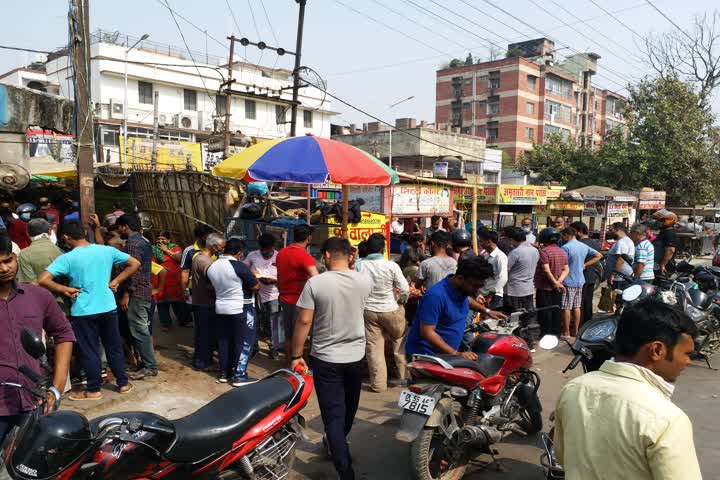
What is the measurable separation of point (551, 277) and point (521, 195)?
9.56m

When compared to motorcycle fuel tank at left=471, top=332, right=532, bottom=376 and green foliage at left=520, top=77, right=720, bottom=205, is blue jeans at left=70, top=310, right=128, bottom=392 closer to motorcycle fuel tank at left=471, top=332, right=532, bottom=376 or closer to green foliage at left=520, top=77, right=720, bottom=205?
motorcycle fuel tank at left=471, top=332, right=532, bottom=376

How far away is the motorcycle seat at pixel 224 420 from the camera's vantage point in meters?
2.65

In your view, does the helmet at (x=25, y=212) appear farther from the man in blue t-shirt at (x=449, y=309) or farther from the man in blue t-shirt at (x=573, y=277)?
the man in blue t-shirt at (x=573, y=277)

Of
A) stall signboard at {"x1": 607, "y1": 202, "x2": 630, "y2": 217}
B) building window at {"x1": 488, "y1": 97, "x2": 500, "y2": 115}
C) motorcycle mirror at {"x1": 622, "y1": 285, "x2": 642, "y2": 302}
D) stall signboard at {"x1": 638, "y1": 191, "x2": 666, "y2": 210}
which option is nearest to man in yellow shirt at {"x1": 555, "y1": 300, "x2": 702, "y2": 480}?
motorcycle mirror at {"x1": 622, "y1": 285, "x2": 642, "y2": 302}

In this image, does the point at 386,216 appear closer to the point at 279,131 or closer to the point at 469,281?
the point at 469,281

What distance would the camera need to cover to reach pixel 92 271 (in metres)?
4.62

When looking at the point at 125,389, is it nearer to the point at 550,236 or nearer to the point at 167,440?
the point at 167,440

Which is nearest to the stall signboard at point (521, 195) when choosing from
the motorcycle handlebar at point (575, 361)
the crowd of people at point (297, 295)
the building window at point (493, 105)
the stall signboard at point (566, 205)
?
the stall signboard at point (566, 205)

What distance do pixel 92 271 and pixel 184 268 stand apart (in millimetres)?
1732

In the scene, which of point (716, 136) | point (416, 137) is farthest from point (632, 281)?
point (416, 137)

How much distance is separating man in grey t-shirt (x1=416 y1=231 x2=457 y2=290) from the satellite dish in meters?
6.84

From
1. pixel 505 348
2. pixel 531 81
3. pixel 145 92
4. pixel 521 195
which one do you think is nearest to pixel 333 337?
pixel 505 348

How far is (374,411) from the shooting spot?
16.6 ft

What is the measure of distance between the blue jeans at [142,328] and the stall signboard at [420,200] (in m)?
4.06
